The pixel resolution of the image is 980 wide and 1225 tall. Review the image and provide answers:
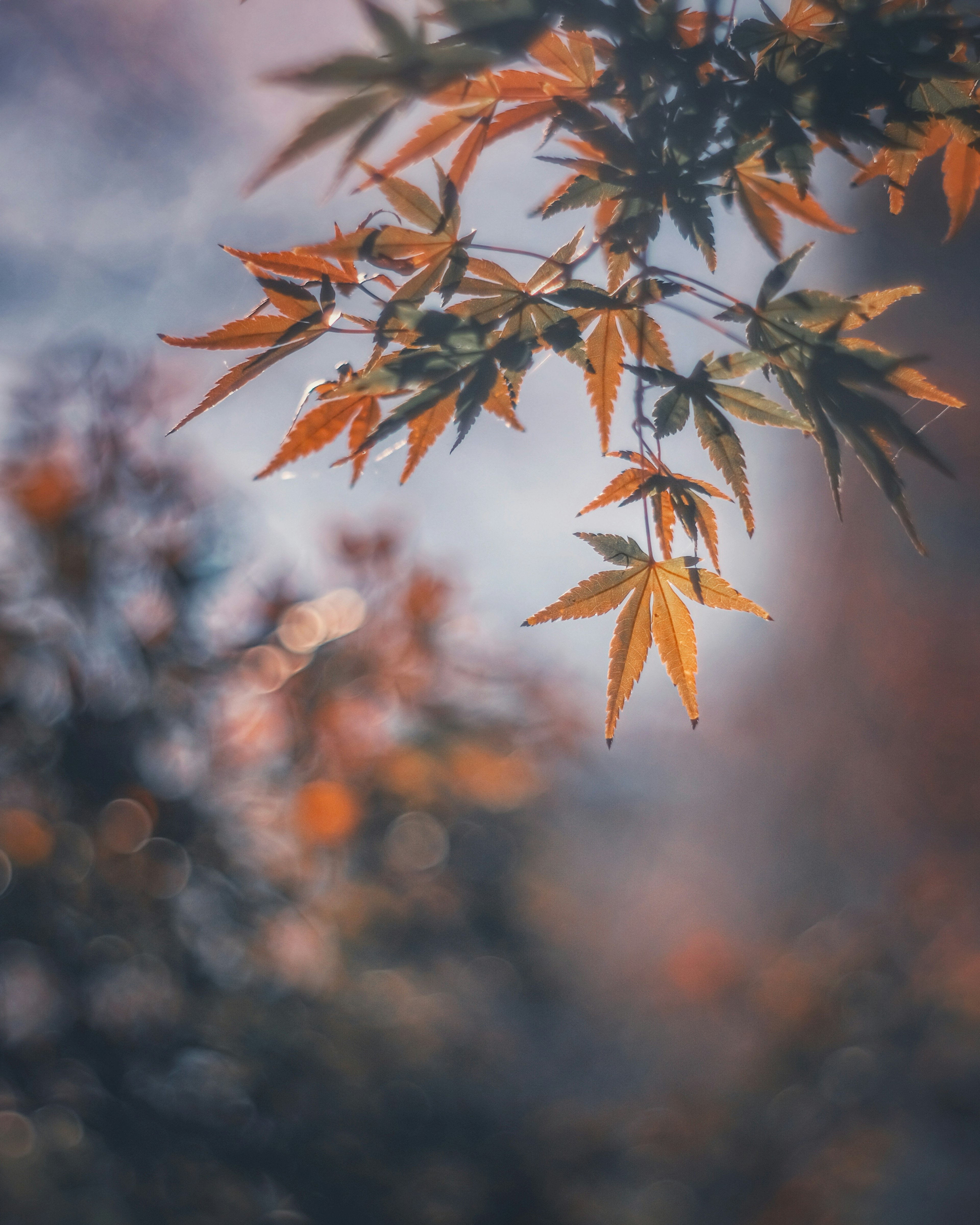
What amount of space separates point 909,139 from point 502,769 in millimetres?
2511

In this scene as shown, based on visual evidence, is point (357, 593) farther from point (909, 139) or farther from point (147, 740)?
point (909, 139)

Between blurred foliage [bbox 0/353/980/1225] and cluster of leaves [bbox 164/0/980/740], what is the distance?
1.89 m

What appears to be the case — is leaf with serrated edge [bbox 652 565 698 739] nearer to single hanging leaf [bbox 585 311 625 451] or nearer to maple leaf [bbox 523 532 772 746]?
maple leaf [bbox 523 532 772 746]

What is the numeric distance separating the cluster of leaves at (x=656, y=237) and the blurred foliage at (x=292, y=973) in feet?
6.19

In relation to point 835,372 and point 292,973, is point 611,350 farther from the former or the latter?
point 292,973

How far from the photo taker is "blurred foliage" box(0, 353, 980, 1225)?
1.87 meters

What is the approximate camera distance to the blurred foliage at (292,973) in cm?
187

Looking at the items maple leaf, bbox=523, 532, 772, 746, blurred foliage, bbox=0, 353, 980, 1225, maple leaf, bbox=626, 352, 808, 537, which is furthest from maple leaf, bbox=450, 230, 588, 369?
blurred foliage, bbox=0, 353, 980, 1225

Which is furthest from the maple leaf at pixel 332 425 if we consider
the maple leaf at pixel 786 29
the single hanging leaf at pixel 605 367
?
the maple leaf at pixel 786 29

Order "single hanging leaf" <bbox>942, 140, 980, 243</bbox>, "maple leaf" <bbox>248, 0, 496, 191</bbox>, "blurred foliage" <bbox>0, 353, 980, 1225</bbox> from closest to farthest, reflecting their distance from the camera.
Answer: "maple leaf" <bbox>248, 0, 496, 191</bbox> < "single hanging leaf" <bbox>942, 140, 980, 243</bbox> < "blurred foliage" <bbox>0, 353, 980, 1225</bbox>

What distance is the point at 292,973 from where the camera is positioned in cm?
220

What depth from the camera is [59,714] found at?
211 cm

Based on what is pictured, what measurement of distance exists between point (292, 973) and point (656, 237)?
7.92 feet

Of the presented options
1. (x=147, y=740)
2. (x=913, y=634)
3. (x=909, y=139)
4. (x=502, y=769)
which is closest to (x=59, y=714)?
(x=147, y=740)
